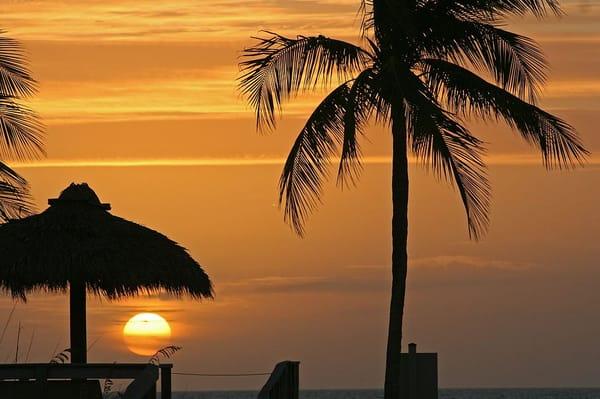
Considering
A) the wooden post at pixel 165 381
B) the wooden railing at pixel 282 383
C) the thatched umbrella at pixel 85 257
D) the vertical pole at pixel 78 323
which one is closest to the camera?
the wooden railing at pixel 282 383

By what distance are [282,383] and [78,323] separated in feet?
25.8

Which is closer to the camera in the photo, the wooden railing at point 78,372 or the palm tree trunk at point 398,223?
the wooden railing at point 78,372

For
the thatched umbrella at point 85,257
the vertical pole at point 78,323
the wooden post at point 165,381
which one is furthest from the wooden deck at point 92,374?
the thatched umbrella at point 85,257

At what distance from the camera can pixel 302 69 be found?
22391 mm

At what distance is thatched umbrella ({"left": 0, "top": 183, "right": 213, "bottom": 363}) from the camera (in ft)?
74.3

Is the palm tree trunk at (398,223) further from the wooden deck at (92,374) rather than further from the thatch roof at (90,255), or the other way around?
the wooden deck at (92,374)

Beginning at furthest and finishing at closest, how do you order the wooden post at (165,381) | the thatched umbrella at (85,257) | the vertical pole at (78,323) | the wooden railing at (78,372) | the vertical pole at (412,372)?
the thatched umbrella at (85,257) → the vertical pole at (78,323) → the vertical pole at (412,372) → the wooden post at (165,381) → the wooden railing at (78,372)

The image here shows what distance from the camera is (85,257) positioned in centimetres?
2266

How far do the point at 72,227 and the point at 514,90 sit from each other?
797 centimetres

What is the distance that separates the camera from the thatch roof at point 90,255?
893 inches

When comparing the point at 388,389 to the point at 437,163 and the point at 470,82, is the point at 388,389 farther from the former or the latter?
the point at 470,82

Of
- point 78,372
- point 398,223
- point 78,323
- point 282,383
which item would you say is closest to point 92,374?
point 78,372

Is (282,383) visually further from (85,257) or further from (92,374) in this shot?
(85,257)

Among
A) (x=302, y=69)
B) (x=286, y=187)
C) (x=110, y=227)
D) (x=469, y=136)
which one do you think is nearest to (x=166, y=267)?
(x=110, y=227)
